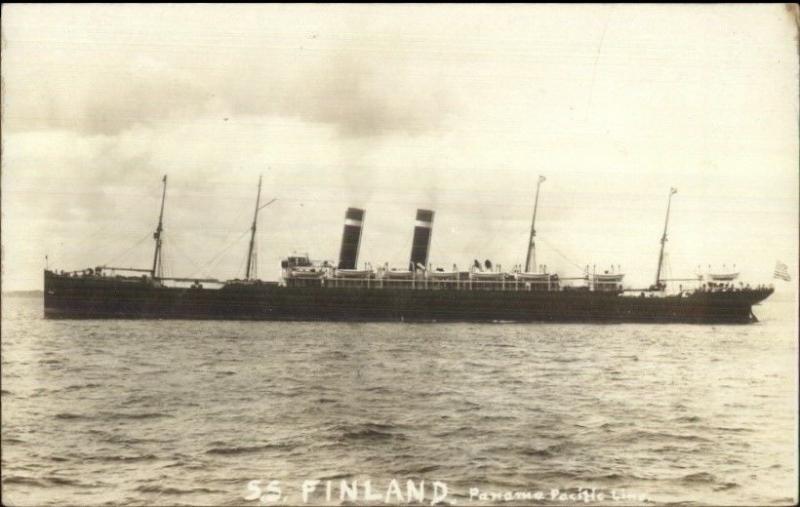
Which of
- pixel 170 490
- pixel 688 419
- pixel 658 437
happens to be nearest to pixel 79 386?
pixel 170 490

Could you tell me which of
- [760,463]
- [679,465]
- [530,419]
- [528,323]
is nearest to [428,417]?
[530,419]

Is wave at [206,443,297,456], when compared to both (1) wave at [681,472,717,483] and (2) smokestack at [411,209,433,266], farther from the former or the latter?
(2) smokestack at [411,209,433,266]

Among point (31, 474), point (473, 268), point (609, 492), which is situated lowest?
point (31, 474)

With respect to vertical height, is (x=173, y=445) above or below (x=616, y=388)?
below

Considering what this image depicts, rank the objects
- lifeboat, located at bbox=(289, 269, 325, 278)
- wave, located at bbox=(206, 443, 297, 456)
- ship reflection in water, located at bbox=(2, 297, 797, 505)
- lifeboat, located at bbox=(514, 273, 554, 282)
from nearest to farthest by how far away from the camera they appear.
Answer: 1. ship reflection in water, located at bbox=(2, 297, 797, 505)
2. wave, located at bbox=(206, 443, 297, 456)
3. lifeboat, located at bbox=(289, 269, 325, 278)
4. lifeboat, located at bbox=(514, 273, 554, 282)

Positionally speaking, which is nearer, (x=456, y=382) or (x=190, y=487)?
(x=190, y=487)

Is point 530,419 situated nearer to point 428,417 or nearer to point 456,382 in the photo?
point 428,417

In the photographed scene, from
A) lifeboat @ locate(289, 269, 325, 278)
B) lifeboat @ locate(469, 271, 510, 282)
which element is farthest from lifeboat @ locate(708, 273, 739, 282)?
lifeboat @ locate(289, 269, 325, 278)
